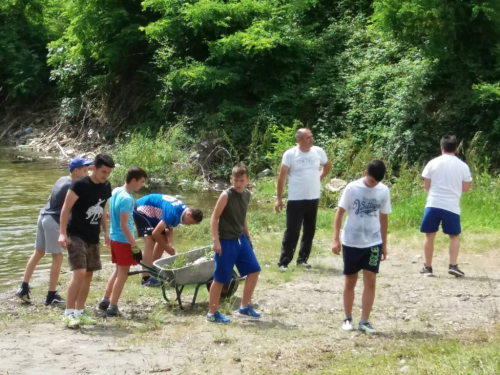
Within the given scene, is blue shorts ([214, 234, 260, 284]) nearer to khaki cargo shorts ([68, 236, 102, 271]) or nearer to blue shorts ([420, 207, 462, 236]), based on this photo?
khaki cargo shorts ([68, 236, 102, 271])

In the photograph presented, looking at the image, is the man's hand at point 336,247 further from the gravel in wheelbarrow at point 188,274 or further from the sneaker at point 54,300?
the sneaker at point 54,300

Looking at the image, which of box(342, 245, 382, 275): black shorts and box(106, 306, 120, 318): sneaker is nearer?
box(342, 245, 382, 275): black shorts

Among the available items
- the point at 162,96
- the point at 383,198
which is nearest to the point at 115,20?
the point at 162,96

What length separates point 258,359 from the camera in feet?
21.8

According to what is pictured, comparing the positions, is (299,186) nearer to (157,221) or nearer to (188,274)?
(157,221)

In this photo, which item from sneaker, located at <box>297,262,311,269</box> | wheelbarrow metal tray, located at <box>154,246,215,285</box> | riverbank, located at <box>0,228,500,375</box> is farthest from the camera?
sneaker, located at <box>297,262,311,269</box>

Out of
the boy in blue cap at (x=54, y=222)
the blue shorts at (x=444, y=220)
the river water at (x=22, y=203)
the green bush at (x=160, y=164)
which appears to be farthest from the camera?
the green bush at (x=160, y=164)

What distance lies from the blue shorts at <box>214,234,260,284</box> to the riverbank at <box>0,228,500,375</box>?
50 cm

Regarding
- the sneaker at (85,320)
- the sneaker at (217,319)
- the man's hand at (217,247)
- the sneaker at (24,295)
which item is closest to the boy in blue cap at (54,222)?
the sneaker at (24,295)

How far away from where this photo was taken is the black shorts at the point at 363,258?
726 centimetres

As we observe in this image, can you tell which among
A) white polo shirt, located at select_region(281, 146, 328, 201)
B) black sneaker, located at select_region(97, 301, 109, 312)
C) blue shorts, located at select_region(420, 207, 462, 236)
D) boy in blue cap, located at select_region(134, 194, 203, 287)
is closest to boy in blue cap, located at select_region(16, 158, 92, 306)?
black sneaker, located at select_region(97, 301, 109, 312)

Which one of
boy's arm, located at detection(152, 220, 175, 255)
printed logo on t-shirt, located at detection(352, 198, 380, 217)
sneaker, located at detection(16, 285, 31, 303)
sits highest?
printed logo on t-shirt, located at detection(352, 198, 380, 217)

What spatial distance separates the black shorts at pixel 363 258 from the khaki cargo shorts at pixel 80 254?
8.96 feet

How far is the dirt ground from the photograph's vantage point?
6.52m
